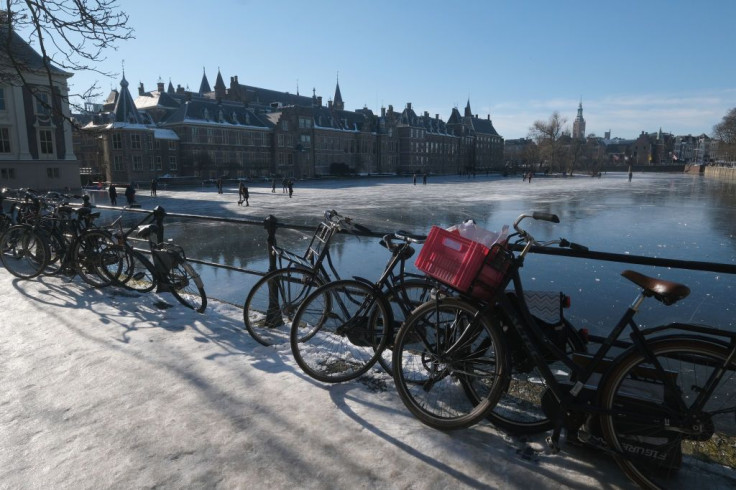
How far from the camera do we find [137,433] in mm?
3088

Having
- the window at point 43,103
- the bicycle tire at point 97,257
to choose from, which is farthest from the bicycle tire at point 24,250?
the window at point 43,103

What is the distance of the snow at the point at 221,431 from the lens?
2.66 metres

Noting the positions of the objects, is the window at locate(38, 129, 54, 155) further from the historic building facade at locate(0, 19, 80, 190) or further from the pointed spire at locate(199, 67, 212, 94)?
the pointed spire at locate(199, 67, 212, 94)

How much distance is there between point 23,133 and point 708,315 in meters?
46.4

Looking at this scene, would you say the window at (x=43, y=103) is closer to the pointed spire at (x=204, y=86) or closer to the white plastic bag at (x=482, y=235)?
the white plastic bag at (x=482, y=235)

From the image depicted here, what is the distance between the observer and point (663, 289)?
7.80 ft

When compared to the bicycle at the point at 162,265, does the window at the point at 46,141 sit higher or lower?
higher

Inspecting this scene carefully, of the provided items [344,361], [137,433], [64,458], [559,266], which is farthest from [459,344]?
[559,266]

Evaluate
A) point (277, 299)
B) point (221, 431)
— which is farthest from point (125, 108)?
point (221, 431)

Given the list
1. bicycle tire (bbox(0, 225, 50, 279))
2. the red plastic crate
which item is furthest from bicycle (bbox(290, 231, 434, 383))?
bicycle tire (bbox(0, 225, 50, 279))

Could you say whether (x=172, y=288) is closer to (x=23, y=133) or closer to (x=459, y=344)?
(x=459, y=344)

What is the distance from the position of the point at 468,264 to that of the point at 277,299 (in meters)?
2.49

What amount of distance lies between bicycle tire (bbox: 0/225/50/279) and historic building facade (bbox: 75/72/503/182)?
146 ft

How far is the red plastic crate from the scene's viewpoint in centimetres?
283
